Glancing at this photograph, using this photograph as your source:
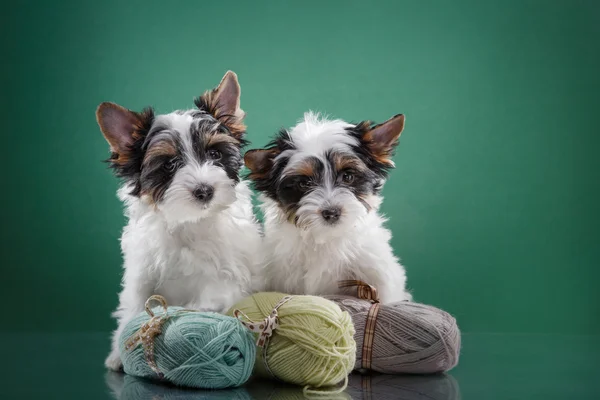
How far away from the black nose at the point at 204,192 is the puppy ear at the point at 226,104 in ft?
1.54

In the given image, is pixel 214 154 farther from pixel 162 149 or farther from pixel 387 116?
pixel 387 116

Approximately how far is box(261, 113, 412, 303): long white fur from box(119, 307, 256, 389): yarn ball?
2.18ft

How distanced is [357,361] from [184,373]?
823 millimetres

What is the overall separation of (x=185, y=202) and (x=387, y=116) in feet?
8.55

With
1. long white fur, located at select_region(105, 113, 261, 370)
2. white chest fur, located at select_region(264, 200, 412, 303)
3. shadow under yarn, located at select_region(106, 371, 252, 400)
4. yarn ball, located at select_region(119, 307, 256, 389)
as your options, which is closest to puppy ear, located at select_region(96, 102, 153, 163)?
long white fur, located at select_region(105, 113, 261, 370)

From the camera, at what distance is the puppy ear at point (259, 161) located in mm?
3668

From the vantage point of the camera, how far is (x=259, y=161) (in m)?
3.71

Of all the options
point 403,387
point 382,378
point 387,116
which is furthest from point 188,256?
point 387,116

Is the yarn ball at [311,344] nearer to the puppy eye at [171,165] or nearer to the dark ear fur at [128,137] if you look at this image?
the puppy eye at [171,165]

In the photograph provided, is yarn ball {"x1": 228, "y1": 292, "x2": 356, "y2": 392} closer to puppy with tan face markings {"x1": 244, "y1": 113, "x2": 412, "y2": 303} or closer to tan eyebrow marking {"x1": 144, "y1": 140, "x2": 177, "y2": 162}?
puppy with tan face markings {"x1": 244, "y1": 113, "x2": 412, "y2": 303}

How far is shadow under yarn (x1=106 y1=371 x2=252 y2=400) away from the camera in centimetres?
300

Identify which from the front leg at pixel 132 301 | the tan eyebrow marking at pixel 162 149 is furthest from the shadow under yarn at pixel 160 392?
the tan eyebrow marking at pixel 162 149

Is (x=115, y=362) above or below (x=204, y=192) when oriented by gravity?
below

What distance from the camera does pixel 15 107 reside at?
5609 mm
